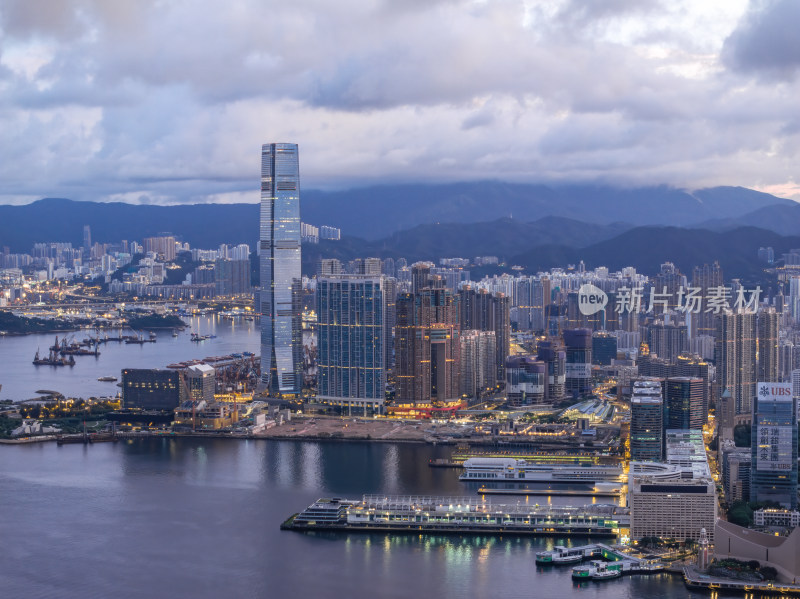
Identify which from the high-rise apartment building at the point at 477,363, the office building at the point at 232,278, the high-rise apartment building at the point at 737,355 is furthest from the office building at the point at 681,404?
the office building at the point at 232,278

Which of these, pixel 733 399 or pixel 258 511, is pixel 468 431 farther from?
pixel 258 511

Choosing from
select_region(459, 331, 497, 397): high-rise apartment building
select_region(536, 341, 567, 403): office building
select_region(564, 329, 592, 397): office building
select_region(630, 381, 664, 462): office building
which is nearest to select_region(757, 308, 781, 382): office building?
select_region(564, 329, 592, 397): office building

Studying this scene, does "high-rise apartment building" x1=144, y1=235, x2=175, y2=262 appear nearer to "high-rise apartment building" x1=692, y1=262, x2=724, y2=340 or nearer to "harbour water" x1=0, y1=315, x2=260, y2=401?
"harbour water" x1=0, y1=315, x2=260, y2=401

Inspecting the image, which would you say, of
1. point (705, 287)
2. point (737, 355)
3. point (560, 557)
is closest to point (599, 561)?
point (560, 557)

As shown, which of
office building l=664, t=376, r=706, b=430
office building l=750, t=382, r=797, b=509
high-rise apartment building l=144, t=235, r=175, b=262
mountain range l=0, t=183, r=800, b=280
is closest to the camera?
office building l=750, t=382, r=797, b=509

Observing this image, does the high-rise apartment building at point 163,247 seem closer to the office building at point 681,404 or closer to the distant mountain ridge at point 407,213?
the distant mountain ridge at point 407,213

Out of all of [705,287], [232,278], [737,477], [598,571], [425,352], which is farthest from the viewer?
[232,278]

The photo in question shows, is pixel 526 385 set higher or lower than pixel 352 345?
lower

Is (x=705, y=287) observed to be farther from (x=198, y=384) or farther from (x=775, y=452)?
(x=775, y=452)
